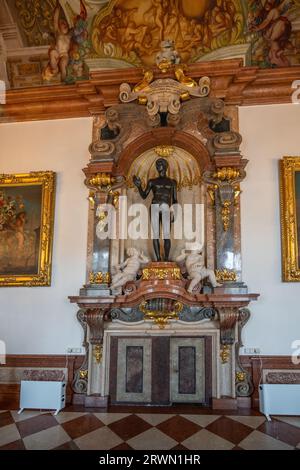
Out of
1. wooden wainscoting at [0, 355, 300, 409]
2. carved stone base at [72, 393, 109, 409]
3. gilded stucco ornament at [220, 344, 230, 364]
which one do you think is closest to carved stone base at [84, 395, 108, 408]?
carved stone base at [72, 393, 109, 409]

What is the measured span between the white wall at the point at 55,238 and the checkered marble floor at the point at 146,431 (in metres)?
1.21

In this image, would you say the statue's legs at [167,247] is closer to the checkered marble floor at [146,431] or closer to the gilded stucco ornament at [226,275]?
the gilded stucco ornament at [226,275]

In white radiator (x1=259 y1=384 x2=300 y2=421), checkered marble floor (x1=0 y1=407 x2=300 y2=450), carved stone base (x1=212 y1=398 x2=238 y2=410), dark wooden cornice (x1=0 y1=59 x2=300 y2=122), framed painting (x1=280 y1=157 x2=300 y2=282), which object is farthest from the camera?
dark wooden cornice (x1=0 y1=59 x2=300 y2=122)

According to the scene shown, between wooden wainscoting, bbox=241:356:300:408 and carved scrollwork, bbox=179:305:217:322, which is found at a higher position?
carved scrollwork, bbox=179:305:217:322

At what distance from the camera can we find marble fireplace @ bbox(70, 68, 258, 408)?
18.4 ft

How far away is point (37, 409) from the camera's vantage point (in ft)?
17.7

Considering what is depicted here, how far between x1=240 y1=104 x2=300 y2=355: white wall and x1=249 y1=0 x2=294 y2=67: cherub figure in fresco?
0.88 m

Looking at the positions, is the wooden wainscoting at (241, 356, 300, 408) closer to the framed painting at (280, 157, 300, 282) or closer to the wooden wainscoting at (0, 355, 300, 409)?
the wooden wainscoting at (0, 355, 300, 409)

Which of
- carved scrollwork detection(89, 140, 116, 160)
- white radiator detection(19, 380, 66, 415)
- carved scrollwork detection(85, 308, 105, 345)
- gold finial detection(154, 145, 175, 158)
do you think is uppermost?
gold finial detection(154, 145, 175, 158)

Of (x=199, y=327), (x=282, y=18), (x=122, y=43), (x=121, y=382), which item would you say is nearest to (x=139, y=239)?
(x=199, y=327)

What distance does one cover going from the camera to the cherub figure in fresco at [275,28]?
6.23 metres

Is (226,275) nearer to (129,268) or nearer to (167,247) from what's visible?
(167,247)

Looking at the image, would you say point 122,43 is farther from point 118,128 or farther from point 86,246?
point 86,246

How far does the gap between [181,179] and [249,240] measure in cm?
162
